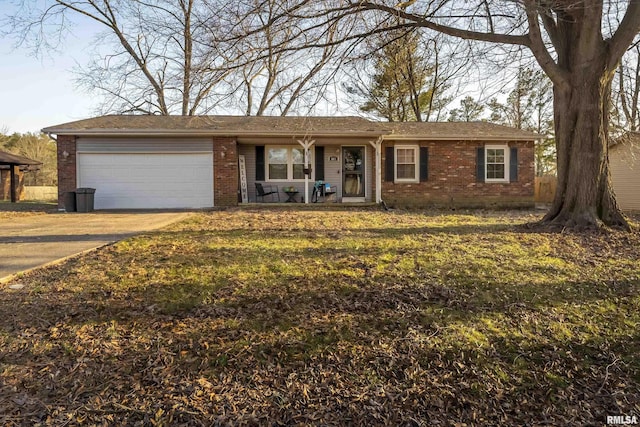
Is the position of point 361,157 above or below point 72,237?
above

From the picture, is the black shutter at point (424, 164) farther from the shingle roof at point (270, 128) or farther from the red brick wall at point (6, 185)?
the red brick wall at point (6, 185)

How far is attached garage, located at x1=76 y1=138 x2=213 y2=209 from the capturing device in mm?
12625

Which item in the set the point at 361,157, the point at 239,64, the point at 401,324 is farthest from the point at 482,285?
the point at 361,157

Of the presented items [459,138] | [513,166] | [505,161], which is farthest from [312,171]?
[513,166]

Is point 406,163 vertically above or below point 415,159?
below

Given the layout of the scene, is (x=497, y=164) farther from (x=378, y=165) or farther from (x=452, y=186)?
(x=378, y=165)

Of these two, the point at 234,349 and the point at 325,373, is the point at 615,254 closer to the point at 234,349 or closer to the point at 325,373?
the point at 325,373

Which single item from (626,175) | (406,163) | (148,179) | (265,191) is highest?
(406,163)

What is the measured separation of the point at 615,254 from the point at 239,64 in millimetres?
6497

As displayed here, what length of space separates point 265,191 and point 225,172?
1747mm

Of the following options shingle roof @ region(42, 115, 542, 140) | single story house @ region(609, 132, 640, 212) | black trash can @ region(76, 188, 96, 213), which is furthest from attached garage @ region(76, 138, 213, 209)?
single story house @ region(609, 132, 640, 212)

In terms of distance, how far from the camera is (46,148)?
32.7m

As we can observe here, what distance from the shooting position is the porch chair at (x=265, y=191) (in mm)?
13664

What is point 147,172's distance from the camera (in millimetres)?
12789
